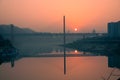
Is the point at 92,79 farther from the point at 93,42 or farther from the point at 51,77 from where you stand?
the point at 93,42

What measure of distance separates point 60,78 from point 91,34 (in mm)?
27928

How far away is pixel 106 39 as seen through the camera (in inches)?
1094

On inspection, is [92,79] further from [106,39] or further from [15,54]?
[106,39]

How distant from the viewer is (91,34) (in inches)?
1431

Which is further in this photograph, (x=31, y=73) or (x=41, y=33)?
(x=41, y=33)

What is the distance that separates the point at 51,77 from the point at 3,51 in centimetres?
884

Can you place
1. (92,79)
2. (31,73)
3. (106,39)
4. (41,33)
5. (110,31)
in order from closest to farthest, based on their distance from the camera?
(92,79) → (31,73) → (106,39) → (110,31) → (41,33)

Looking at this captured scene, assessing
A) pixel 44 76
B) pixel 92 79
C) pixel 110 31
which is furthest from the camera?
pixel 110 31

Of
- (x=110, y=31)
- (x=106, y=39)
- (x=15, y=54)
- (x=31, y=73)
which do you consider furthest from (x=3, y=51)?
(x=110, y=31)

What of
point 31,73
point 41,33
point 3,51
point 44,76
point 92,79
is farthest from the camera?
point 41,33

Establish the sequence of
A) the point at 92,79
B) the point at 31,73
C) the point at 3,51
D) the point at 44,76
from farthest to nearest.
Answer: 1. the point at 3,51
2. the point at 31,73
3. the point at 44,76
4. the point at 92,79

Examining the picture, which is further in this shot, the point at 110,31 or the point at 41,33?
the point at 41,33

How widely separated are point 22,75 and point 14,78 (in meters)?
0.55

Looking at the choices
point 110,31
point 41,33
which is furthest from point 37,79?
point 41,33
